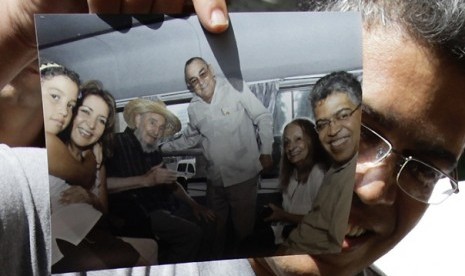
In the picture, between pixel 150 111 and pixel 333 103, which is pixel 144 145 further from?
pixel 333 103

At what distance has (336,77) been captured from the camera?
796 mm

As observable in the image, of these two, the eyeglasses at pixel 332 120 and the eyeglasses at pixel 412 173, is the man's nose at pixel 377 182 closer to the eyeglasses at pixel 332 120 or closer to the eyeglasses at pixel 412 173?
the eyeglasses at pixel 412 173

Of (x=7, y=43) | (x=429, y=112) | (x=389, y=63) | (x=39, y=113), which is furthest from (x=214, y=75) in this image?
(x=429, y=112)

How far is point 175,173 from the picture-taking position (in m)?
0.78

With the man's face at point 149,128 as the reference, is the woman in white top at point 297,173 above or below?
below

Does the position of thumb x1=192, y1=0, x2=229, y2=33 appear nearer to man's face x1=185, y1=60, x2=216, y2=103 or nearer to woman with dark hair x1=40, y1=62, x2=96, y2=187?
man's face x1=185, y1=60, x2=216, y2=103

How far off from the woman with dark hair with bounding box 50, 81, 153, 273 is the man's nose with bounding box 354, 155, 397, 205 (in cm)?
68

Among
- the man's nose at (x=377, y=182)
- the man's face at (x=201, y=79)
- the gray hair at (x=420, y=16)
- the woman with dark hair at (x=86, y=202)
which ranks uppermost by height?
the gray hair at (x=420, y=16)

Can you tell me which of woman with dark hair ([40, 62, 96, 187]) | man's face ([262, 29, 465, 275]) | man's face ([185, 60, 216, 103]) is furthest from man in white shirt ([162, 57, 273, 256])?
man's face ([262, 29, 465, 275])

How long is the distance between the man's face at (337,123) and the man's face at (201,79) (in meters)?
0.12

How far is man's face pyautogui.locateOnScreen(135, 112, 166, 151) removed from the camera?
0.76 meters

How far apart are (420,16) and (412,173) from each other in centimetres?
32

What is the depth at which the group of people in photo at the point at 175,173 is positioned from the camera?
76cm

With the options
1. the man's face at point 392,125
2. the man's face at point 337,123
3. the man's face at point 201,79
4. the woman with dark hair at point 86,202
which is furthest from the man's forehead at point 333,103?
the man's face at point 392,125
